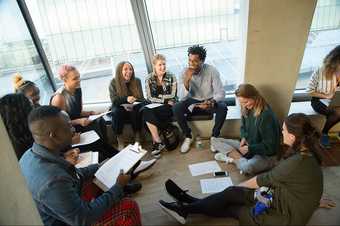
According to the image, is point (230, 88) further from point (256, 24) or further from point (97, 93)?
point (97, 93)

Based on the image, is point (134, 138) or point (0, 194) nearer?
point (0, 194)

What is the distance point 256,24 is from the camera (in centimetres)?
267

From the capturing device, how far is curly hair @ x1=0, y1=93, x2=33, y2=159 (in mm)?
2137

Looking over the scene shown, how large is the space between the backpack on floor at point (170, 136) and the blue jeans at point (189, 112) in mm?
112

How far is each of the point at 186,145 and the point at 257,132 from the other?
3.02 ft

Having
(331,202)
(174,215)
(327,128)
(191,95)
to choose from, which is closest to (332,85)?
(327,128)

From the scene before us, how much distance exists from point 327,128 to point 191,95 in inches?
62.1

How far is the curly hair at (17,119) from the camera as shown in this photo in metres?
2.14

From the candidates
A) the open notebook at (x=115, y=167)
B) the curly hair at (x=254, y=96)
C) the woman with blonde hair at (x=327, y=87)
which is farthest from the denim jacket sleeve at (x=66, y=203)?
the woman with blonde hair at (x=327, y=87)

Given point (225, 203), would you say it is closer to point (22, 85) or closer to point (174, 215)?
point (174, 215)

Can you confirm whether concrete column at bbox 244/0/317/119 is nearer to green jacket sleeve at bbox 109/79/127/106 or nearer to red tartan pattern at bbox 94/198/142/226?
green jacket sleeve at bbox 109/79/127/106

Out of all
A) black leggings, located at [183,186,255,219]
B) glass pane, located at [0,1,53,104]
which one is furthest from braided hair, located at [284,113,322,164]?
glass pane, located at [0,1,53,104]

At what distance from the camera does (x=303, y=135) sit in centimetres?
163

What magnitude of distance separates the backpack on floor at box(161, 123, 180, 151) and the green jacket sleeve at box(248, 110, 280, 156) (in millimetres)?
1034
